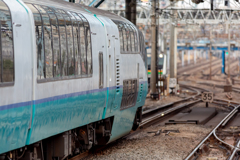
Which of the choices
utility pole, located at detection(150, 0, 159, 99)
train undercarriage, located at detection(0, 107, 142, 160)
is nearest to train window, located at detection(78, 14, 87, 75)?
train undercarriage, located at detection(0, 107, 142, 160)

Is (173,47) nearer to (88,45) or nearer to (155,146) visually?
(155,146)

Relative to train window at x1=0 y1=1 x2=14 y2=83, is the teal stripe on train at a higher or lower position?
lower

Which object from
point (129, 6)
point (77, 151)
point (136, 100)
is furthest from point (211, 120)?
point (77, 151)

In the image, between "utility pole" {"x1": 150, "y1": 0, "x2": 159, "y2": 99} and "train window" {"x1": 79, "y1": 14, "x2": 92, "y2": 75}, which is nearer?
"train window" {"x1": 79, "y1": 14, "x2": 92, "y2": 75}

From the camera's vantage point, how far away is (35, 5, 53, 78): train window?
7.37 metres

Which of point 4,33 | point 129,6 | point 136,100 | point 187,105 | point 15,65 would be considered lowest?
point 187,105

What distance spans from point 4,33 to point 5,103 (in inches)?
37.7

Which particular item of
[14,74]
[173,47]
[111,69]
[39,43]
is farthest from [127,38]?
[173,47]

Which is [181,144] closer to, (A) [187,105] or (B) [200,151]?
(B) [200,151]

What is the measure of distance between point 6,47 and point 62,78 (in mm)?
1849

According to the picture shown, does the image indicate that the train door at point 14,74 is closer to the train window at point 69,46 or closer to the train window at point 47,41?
the train window at point 47,41

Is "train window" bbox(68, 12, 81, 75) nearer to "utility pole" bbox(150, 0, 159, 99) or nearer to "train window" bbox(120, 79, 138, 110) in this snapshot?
"train window" bbox(120, 79, 138, 110)

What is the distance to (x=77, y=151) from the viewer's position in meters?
9.88

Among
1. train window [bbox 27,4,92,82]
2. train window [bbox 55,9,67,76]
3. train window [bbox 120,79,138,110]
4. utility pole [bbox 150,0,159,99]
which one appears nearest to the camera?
train window [bbox 27,4,92,82]
